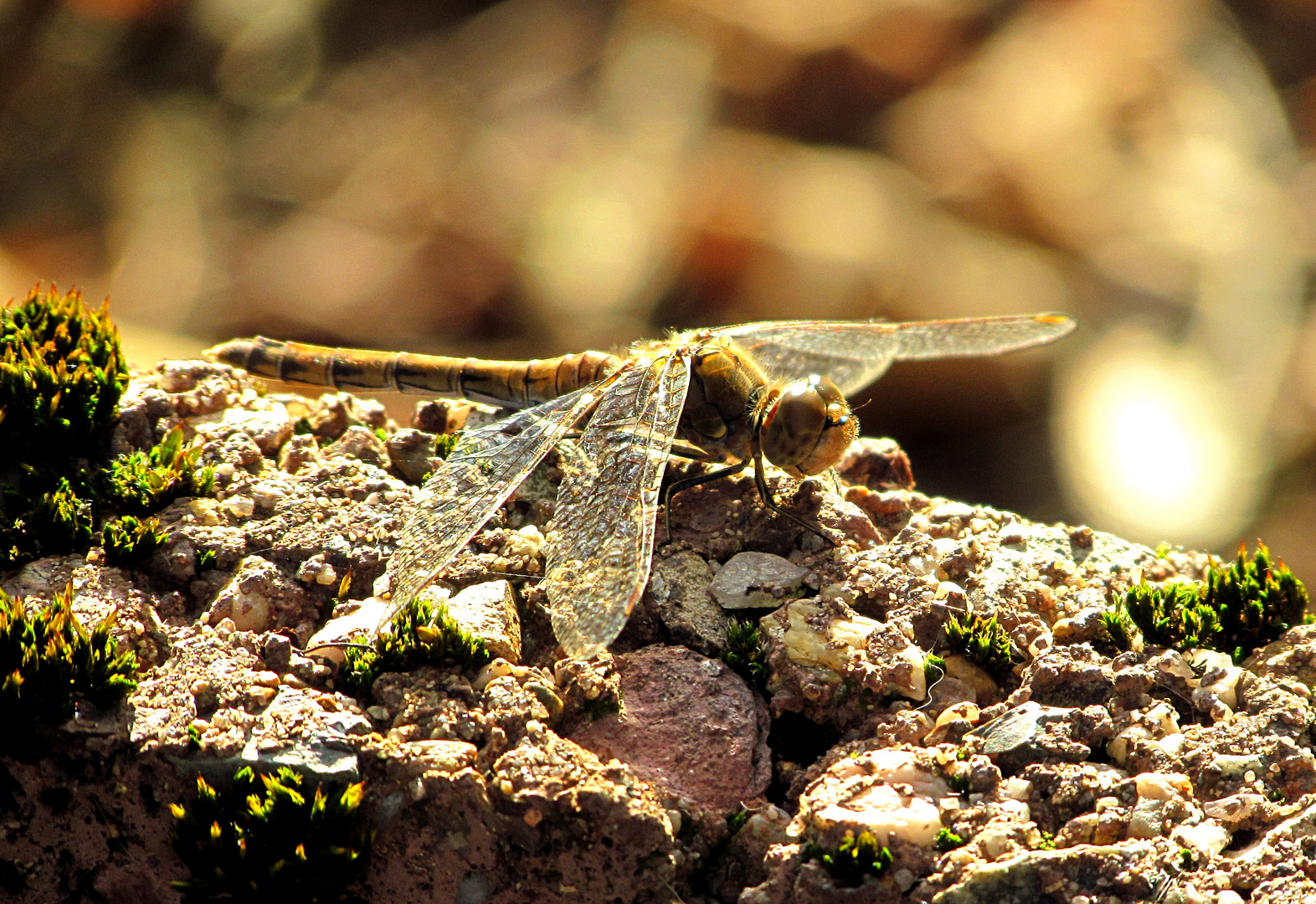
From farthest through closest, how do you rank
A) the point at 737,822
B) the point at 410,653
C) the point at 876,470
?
1. the point at 876,470
2. the point at 410,653
3. the point at 737,822

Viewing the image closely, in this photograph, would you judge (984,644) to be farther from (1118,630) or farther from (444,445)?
(444,445)

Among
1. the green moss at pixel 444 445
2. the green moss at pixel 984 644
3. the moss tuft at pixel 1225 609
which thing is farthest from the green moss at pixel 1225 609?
the green moss at pixel 444 445

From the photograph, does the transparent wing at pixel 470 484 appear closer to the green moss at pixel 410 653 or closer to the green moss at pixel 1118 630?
the green moss at pixel 410 653

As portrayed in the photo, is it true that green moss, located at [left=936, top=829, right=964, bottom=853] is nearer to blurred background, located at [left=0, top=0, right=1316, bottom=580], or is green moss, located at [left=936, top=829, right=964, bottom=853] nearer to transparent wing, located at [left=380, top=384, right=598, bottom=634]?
transparent wing, located at [left=380, top=384, right=598, bottom=634]

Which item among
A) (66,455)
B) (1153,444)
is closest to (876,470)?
(66,455)

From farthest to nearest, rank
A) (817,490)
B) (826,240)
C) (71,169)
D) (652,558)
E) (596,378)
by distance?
(71,169), (826,240), (596,378), (817,490), (652,558)

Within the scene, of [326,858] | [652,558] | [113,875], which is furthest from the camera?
[652,558]

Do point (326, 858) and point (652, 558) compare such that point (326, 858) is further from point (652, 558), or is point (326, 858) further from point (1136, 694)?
point (1136, 694)

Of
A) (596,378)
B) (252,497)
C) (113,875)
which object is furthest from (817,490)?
(113,875)
